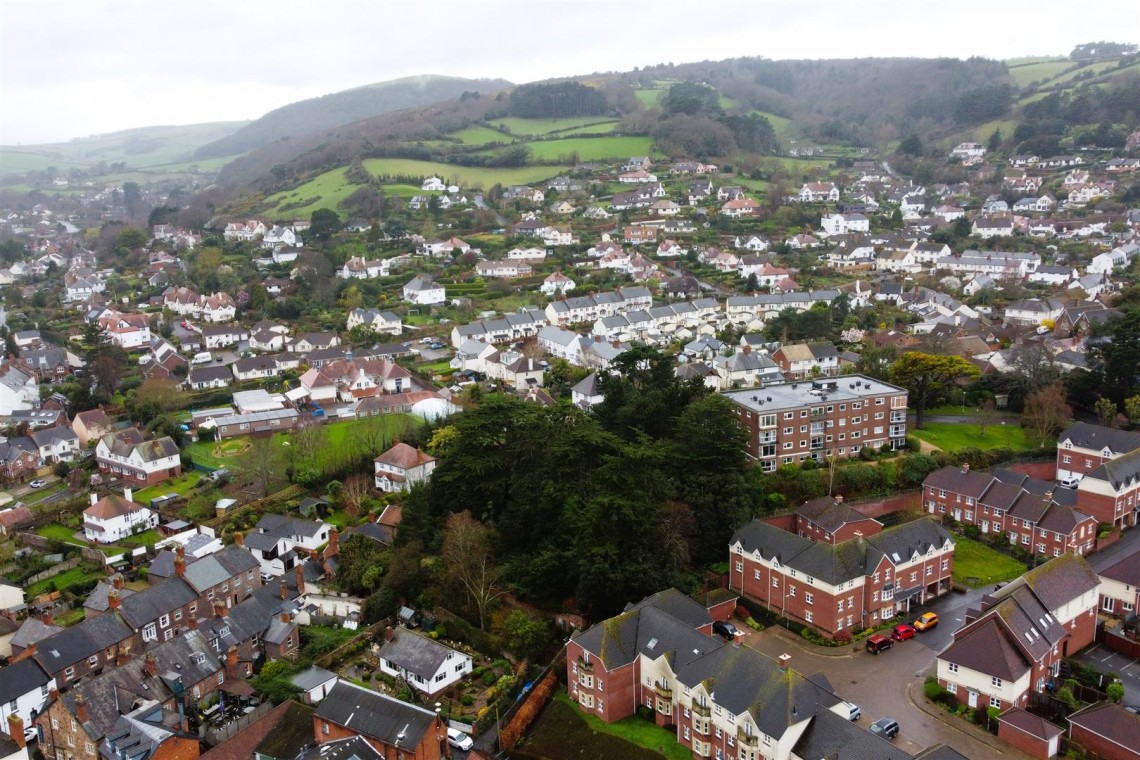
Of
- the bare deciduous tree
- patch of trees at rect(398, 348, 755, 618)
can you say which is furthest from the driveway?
the bare deciduous tree

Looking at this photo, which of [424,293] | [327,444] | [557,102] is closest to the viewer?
[327,444]

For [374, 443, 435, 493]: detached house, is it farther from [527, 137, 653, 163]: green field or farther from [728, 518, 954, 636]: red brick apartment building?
[527, 137, 653, 163]: green field

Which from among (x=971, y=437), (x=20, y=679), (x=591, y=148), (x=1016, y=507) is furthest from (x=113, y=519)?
(x=591, y=148)

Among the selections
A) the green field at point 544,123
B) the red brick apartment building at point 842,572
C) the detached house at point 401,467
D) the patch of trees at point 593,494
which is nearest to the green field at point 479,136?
the green field at point 544,123

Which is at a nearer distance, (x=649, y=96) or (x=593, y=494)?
(x=593, y=494)

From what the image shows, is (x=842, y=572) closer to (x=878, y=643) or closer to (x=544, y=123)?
(x=878, y=643)

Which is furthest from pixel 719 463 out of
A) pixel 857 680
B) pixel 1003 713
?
pixel 1003 713
